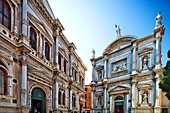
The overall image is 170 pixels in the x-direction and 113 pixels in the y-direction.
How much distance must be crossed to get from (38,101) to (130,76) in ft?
39.3

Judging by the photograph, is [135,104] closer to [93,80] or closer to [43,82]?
[93,80]

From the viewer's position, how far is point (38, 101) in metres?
13.4

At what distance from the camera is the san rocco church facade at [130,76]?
17672 mm

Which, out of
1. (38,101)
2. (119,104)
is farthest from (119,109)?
(38,101)

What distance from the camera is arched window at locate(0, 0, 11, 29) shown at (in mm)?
9219

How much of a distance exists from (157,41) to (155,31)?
1168mm

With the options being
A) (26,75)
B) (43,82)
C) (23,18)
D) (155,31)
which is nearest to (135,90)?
(155,31)

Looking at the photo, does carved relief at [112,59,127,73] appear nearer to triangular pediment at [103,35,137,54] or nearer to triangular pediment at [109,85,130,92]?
triangular pediment at [103,35,137,54]

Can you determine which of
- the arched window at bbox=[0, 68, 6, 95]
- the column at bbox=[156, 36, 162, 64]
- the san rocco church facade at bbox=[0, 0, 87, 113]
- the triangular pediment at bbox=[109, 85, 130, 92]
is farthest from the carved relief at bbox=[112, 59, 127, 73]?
the arched window at bbox=[0, 68, 6, 95]

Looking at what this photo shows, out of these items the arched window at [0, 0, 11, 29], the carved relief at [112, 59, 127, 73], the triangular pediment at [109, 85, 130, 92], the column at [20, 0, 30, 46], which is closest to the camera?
the arched window at [0, 0, 11, 29]

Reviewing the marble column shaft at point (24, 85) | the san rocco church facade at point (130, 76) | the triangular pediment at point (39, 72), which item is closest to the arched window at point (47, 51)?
the triangular pediment at point (39, 72)

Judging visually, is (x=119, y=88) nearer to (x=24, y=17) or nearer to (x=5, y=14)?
(x=24, y=17)

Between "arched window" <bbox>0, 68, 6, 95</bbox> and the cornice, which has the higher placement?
the cornice

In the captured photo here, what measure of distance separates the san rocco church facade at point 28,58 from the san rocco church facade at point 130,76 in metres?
8.21
